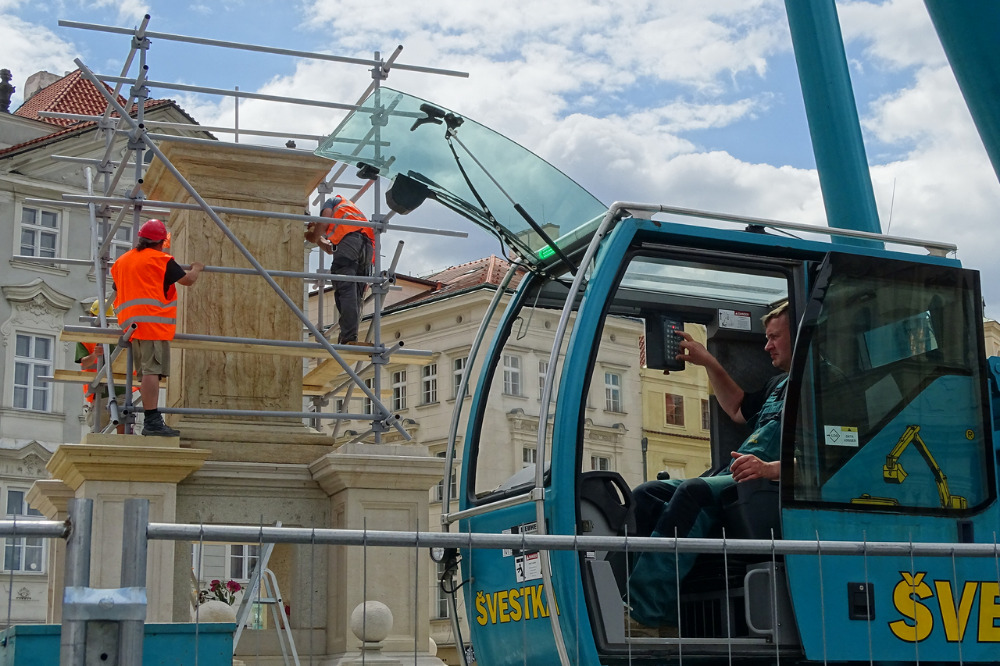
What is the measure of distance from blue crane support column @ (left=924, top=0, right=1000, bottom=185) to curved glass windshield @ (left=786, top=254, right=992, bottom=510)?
0.92 meters

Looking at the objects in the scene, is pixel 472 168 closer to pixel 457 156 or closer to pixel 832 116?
pixel 457 156

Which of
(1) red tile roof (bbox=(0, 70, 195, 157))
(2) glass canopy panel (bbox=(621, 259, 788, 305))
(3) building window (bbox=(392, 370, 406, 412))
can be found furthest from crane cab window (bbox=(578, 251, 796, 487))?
(3) building window (bbox=(392, 370, 406, 412))

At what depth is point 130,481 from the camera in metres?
11.3

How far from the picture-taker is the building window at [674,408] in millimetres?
6946

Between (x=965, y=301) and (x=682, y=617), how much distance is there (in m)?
1.86

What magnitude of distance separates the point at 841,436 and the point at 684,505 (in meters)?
0.72

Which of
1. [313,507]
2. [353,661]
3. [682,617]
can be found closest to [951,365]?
[682,617]

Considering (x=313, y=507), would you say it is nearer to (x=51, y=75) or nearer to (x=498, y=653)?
(x=498, y=653)

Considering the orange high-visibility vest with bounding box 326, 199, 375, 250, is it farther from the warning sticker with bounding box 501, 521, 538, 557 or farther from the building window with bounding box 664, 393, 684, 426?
the warning sticker with bounding box 501, 521, 538, 557

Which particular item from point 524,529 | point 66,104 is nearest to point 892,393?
point 524,529

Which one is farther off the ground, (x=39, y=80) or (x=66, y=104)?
(x=39, y=80)

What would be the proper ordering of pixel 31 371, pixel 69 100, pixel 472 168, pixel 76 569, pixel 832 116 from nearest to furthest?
pixel 76 569 < pixel 472 168 < pixel 832 116 < pixel 31 371 < pixel 69 100

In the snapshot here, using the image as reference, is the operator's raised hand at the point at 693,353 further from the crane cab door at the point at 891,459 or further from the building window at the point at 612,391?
the crane cab door at the point at 891,459

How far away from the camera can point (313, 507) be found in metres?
12.1
